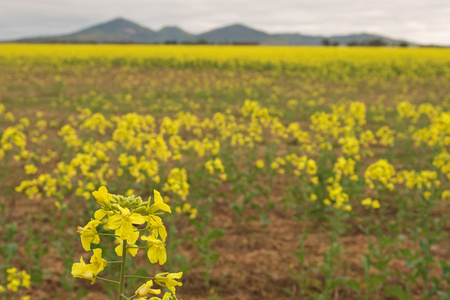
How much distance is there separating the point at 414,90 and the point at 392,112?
652cm

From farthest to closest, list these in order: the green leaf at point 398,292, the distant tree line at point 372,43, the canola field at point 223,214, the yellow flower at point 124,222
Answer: the distant tree line at point 372,43
the canola field at point 223,214
the green leaf at point 398,292
the yellow flower at point 124,222

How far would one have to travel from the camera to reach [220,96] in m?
17.9

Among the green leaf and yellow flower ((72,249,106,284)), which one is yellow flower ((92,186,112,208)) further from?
the green leaf

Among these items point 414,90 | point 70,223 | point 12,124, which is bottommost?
point 70,223

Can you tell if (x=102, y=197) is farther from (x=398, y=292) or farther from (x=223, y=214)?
(x=223, y=214)

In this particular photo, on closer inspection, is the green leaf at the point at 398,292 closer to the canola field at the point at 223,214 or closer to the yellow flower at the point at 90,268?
the canola field at the point at 223,214

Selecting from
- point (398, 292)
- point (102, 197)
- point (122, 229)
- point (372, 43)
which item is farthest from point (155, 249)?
point (372, 43)

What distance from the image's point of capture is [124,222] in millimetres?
1419

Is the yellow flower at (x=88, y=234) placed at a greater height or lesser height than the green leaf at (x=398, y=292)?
greater

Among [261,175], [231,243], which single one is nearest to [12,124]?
[261,175]

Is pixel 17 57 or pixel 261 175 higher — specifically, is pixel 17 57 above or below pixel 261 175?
above

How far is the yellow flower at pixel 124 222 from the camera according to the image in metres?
1.39

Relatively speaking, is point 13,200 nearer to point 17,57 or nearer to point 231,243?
point 231,243

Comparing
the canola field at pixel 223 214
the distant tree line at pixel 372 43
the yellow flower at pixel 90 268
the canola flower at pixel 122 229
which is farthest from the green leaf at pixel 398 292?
the distant tree line at pixel 372 43
